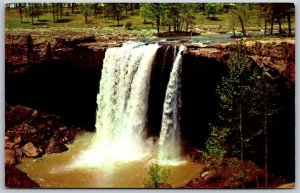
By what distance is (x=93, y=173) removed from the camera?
8.27 m

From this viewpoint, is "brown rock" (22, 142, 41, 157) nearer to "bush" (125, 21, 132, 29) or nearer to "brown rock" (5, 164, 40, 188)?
"brown rock" (5, 164, 40, 188)

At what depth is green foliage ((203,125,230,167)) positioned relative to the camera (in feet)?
26.8

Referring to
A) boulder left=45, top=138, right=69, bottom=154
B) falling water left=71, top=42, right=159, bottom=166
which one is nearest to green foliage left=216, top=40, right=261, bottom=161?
falling water left=71, top=42, right=159, bottom=166

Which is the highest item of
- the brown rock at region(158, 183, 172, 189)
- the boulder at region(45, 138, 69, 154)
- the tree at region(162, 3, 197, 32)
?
the tree at region(162, 3, 197, 32)

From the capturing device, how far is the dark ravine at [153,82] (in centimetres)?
802

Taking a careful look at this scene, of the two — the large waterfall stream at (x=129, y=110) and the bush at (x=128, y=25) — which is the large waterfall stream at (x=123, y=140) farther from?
the bush at (x=128, y=25)

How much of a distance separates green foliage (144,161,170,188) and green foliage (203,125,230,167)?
27.4 inches

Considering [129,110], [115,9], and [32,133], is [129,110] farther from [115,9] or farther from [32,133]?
[115,9]

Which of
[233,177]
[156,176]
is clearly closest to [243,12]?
[233,177]

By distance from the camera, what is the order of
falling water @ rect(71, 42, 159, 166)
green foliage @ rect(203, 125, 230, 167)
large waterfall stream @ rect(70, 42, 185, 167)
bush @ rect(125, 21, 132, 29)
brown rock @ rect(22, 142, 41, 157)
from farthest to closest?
1. falling water @ rect(71, 42, 159, 166)
2. large waterfall stream @ rect(70, 42, 185, 167)
3. brown rock @ rect(22, 142, 41, 157)
4. bush @ rect(125, 21, 132, 29)
5. green foliage @ rect(203, 125, 230, 167)

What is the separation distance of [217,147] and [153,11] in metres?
2.27

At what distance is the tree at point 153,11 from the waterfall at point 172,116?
0.90m

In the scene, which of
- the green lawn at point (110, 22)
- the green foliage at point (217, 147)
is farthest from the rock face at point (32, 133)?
the green foliage at point (217, 147)

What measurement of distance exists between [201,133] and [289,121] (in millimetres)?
1413
